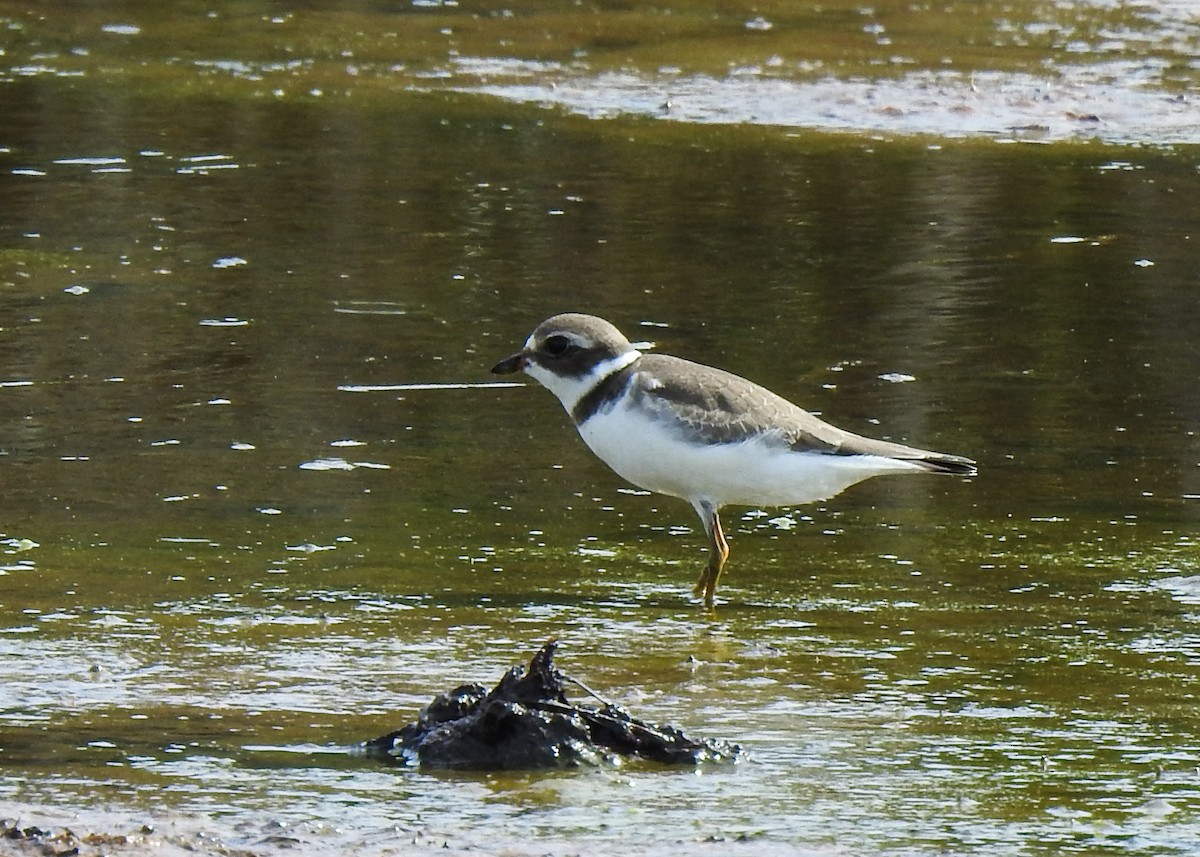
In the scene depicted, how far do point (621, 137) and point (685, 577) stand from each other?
25.5 feet

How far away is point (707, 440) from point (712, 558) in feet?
1.17

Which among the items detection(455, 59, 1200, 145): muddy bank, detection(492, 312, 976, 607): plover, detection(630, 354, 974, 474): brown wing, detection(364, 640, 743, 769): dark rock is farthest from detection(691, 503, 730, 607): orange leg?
detection(455, 59, 1200, 145): muddy bank

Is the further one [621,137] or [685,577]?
[621,137]

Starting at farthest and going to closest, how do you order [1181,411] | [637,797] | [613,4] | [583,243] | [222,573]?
[613,4]
[583,243]
[1181,411]
[222,573]
[637,797]

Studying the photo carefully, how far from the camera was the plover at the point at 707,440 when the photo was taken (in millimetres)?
6699

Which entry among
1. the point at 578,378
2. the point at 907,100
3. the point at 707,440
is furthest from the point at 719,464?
the point at 907,100

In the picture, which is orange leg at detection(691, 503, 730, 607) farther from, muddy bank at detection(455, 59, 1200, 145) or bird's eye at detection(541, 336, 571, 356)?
muddy bank at detection(455, 59, 1200, 145)

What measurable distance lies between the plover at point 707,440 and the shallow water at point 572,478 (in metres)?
0.26

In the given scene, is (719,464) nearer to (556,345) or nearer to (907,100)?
(556,345)

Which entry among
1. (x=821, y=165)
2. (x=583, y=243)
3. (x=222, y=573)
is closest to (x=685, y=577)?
(x=222, y=573)

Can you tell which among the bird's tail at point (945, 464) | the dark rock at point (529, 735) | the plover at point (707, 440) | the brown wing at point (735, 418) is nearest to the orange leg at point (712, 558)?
the plover at point (707, 440)

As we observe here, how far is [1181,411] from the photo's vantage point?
27.7ft

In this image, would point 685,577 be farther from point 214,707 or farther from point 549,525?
point 214,707

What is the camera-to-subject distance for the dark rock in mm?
5016
